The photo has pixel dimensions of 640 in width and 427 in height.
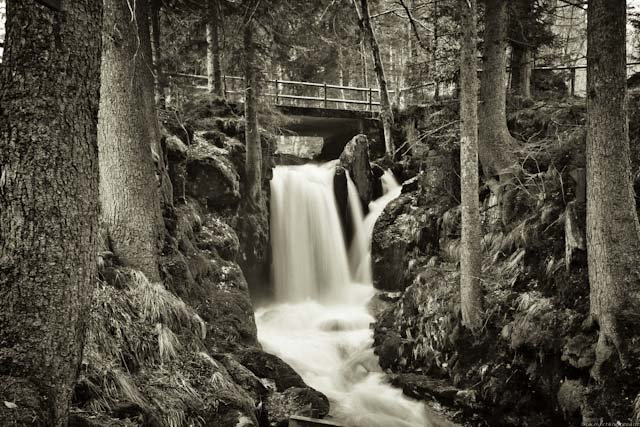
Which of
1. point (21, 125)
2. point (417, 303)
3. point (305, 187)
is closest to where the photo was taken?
point (21, 125)

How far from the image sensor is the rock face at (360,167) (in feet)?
51.5

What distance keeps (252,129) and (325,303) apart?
16.3 feet

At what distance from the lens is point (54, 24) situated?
3592 mm

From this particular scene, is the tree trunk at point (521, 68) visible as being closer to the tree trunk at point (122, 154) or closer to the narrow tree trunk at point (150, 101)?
the narrow tree trunk at point (150, 101)

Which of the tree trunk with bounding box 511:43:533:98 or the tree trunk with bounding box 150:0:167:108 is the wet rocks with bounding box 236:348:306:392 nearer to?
the tree trunk with bounding box 150:0:167:108

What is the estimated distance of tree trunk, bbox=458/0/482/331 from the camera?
830cm

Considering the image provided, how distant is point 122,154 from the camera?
292 inches

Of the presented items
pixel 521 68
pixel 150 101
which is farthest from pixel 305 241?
pixel 521 68

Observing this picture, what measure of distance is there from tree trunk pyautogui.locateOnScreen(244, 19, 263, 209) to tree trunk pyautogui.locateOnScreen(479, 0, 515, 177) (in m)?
5.48

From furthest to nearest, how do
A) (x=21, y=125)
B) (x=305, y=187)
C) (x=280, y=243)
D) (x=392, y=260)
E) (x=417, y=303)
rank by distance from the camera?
1. (x=305, y=187)
2. (x=280, y=243)
3. (x=392, y=260)
4. (x=417, y=303)
5. (x=21, y=125)

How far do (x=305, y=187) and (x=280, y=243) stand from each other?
1998 mm

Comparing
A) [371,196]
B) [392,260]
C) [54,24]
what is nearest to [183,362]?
[54,24]

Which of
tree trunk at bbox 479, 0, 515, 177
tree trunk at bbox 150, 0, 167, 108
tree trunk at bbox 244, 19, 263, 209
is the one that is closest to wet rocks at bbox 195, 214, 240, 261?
tree trunk at bbox 244, 19, 263, 209

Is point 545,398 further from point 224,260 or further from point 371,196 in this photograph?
point 371,196
